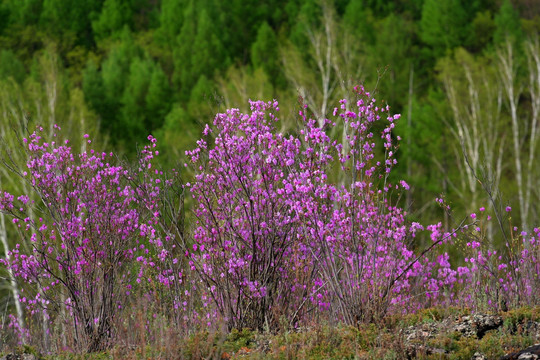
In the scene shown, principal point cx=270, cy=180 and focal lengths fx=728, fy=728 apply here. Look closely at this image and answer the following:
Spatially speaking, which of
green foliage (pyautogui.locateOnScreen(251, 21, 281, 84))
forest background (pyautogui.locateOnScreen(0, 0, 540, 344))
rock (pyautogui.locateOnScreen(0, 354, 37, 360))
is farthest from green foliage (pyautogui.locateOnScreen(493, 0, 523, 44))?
rock (pyautogui.locateOnScreen(0, 354, 37, 360))

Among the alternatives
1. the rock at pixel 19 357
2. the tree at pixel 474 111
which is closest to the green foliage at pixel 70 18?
the tree at pixel 474 111

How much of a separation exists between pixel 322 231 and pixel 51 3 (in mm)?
45989

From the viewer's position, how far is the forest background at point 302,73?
24156 millimetres

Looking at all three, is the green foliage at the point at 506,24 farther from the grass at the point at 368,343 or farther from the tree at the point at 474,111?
the grass at the point at 368,343

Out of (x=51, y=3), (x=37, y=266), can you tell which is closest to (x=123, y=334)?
(x=37, y=266)

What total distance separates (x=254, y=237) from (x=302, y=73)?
59.3 feet

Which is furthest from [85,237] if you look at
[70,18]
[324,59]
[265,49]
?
[70,18]

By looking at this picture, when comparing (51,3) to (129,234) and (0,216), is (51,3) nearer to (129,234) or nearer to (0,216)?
(0,216)

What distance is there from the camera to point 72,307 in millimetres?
7574

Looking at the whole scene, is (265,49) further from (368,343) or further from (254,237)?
(368,343)

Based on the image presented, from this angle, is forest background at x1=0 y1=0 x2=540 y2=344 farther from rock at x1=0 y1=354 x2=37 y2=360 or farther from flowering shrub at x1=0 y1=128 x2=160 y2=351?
rock at x1=0 y1=354 x2=37 y2=360

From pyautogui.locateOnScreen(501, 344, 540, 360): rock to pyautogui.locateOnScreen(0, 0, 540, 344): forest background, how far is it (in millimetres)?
12159

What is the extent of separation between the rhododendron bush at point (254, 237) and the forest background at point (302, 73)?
383 inches

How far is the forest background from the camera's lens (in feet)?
79.3
